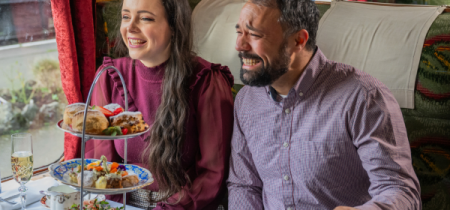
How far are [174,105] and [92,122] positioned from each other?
0.62 m

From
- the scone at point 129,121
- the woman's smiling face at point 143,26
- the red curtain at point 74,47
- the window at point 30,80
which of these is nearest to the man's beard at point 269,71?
the woman's smiling face at point 143,26

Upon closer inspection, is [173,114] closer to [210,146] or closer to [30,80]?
[210,146]

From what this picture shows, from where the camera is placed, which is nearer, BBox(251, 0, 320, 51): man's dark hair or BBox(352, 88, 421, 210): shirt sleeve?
BBox(352, 88, 421, 210): shirt sleeve

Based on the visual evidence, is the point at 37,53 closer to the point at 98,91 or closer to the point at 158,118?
the point at 98,91

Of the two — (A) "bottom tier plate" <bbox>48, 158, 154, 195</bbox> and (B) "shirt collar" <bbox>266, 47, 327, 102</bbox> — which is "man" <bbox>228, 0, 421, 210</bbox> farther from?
(A) "bottom tier plate" <bbox>48, 158, 154, 195</bbox>

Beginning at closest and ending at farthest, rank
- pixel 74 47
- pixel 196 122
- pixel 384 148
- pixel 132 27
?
pixel 384 148
pixel 132 27
pixel 196 122
pixel 74 47

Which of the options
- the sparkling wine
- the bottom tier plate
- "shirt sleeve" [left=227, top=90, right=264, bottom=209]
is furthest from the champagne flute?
"shirt sleeve" [left=227, top=90, right=264, bottom=209]

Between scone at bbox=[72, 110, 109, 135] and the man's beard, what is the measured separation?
622 millimetres

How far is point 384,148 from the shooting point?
1436mm

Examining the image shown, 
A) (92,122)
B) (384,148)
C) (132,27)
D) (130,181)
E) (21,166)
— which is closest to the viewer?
(92,122)

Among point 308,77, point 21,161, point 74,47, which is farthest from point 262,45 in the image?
point 74,47

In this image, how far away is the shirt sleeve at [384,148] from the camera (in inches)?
55.8

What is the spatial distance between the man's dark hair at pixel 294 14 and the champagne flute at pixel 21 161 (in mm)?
1038

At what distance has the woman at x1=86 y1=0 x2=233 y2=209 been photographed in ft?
5.73
